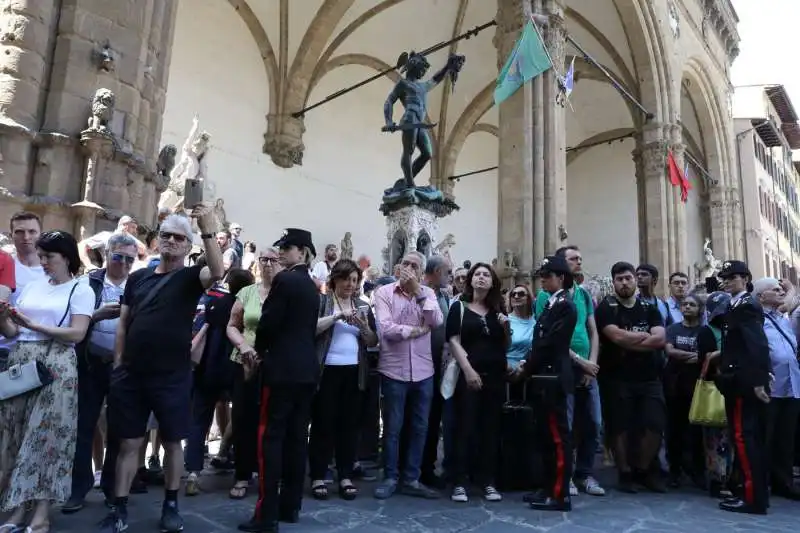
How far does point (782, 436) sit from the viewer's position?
450cm

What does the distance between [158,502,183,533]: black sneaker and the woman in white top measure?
488 millimetres

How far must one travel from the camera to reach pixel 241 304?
3.88 m

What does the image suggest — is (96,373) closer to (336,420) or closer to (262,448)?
(262,448)

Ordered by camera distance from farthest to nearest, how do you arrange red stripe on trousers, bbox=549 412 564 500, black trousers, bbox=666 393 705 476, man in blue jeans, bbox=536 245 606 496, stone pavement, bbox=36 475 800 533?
black trousers, bbox=666 393 705 476, man in blue jeans, bbox=536 245 606 496, red stripe on trousers, bbox=549 412 564 500, stone pavement, bbox=36 475 800 533

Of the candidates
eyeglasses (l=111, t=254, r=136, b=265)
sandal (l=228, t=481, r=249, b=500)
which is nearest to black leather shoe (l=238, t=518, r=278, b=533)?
sandal (l=228, t=481, r=249, b=500)

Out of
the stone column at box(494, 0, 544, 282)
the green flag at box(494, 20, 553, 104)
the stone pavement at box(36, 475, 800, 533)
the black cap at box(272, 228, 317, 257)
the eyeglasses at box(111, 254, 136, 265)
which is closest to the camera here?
the stone pavement at box(36, 475, 800, 533)

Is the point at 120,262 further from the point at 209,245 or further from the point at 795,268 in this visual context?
the point at 795,268

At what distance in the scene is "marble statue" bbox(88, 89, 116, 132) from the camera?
5746 millimetres

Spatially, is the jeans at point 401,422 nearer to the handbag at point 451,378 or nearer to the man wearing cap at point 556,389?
the handbag at point 451,378

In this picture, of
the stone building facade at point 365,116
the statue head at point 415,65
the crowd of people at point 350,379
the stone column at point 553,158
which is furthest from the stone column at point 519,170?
the crowd of people at point 350,379

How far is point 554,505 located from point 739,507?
1.26 m

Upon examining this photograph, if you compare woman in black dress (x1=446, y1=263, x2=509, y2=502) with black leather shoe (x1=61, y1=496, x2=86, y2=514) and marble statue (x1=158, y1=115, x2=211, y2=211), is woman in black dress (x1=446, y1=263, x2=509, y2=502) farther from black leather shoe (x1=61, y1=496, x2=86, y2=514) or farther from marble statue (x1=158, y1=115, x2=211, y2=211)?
marble statue (x1=158, y1=115, x2=211, y2=211)

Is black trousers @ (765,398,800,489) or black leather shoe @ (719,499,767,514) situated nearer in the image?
black leather shoe @ (719,499,767,514)

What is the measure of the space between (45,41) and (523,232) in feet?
25.8
